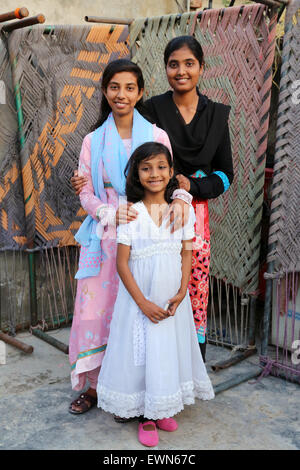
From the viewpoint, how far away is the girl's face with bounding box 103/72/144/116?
2258 mm

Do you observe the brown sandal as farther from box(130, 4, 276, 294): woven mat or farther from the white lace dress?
box(130, 4, 276, 294): woven mat

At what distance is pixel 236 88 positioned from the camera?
2986 millimetres

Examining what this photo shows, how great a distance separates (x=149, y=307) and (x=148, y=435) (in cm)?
59

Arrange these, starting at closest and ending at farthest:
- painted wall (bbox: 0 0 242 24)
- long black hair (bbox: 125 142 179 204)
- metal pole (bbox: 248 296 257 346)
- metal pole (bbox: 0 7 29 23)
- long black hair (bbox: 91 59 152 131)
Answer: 1. long black hair (bbox: 125 142 179 204)
2. long black hair (bbox: 91 59 152 131)
3. metal pole (bbox: 0 7 29 23)
4. metal pole (bbox: 248 296 257 346)
5. painted wall (bbox: 0 0 242 24)

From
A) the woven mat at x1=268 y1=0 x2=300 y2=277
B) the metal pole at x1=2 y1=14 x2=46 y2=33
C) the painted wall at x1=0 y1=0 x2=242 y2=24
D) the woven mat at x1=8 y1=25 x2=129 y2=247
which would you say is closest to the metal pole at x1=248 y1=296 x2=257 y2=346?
the woven mat at x1=268 y1=0 x2=300 y2=277

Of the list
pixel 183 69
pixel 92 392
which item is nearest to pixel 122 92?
pixel 183 69

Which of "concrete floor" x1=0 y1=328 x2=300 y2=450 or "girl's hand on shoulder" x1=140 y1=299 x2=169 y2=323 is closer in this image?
"girl's hand on shoulder" x1=140 y1=299 x2=169 y2=323

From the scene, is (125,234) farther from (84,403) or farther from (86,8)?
(86,8)

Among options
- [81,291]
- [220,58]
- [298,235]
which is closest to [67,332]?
[81,291]

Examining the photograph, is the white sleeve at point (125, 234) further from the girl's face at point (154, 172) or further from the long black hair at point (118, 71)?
the long black hair at point (118, 71)

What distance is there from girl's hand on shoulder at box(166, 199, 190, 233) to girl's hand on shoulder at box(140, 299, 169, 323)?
13.4 inches

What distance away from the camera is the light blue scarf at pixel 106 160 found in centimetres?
232

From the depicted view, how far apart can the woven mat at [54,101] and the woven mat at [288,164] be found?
45.3 inches

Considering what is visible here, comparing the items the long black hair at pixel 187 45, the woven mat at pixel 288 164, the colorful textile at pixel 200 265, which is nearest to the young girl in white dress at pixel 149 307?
the colorful textile at pixel 200 265
